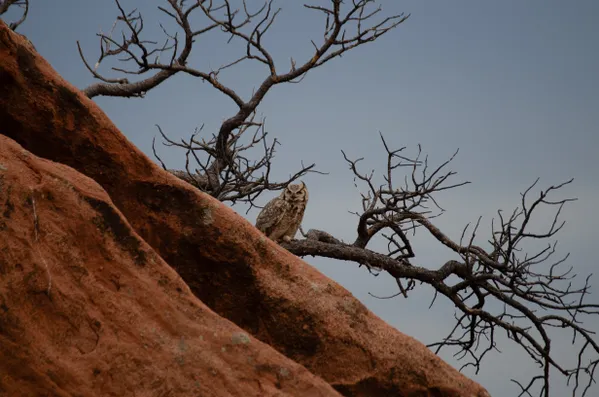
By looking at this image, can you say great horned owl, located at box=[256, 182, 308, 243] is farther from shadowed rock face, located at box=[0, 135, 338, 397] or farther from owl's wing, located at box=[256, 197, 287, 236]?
shadowed rock face, located at box=[0, 135, 338, 397]

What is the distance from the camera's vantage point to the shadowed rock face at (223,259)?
3982 millimetres

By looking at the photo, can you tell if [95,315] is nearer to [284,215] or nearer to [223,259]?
[223,259]

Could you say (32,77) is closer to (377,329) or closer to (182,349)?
(182,349)

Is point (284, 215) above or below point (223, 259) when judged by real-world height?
above

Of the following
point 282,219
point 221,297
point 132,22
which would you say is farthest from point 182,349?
point 132,22

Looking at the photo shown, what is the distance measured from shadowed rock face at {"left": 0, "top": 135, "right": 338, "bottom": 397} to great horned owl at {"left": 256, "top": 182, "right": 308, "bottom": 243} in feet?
15.4

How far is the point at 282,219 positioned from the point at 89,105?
4308 millimetres

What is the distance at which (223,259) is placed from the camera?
4.07 meters

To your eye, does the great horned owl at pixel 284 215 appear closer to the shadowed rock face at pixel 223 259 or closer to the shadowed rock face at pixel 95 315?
the shadowed rock face at pixel 223 259

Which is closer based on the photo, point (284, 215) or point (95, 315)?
point (95, 315)

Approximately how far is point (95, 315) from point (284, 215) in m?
5.23

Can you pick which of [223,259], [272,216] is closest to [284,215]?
[272,216]

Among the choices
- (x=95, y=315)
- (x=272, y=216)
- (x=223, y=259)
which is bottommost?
(x=95, y=315)

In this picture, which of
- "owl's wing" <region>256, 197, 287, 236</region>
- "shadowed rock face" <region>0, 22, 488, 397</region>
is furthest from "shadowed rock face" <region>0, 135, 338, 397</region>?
"owl's wing" <region>256, 197, 287, 236</region>
